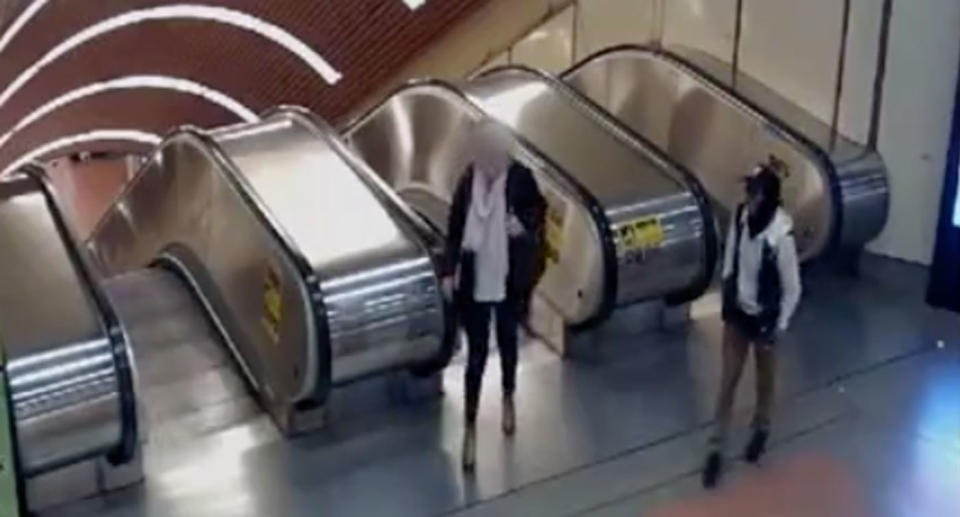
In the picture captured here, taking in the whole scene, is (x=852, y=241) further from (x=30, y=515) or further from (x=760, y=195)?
(x=30, y=515)

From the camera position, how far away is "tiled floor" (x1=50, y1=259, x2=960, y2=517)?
6309mm

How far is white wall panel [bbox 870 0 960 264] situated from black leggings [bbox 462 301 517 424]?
3.31m

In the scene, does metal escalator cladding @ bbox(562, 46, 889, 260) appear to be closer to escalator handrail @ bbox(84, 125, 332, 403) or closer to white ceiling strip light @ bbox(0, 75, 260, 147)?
escalator handrail @ bbox(84, 125, 332, 403)

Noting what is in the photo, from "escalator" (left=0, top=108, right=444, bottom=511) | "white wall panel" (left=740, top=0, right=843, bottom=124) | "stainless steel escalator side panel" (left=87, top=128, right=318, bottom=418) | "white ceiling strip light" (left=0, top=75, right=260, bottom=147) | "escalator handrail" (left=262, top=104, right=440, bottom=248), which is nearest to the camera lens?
"escalator" (left=0, top=108, right=444, bottom=511)

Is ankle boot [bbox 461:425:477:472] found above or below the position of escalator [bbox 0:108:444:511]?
below

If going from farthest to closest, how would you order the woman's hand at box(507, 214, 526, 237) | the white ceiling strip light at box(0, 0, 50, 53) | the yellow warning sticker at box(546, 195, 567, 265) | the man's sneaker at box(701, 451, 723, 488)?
the white ceiling strip light at box(0, 0, 50, 53) → the yellow warning sticker at box(546, 195, 567, 265) → the man's sneaker at box(701, 451, 723, 488) → the woman's hand at box(507, 214, 526, 237)

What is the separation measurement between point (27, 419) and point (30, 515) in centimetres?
48

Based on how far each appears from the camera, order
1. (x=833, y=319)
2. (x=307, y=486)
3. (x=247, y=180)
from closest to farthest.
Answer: (x=307, y=486) → (x=247, y=180) → (x=833, y=319)

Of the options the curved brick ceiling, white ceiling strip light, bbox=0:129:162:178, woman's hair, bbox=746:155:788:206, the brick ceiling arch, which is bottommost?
white ceiling strip light, bbox=0:129:162:178

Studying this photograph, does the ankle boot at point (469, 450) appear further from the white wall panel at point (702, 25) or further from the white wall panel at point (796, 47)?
the white wall panel at point (702, 25)

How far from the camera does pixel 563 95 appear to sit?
9.12 meters

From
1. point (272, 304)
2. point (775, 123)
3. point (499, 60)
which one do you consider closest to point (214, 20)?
point (499, 60)

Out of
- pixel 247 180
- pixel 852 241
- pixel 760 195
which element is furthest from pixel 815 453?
pixel 247 180

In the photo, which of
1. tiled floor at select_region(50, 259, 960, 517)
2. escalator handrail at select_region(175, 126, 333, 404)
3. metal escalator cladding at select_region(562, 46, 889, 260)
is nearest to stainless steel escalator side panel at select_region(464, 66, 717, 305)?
tiled floor at select_region(50, 259, 960, 517)
